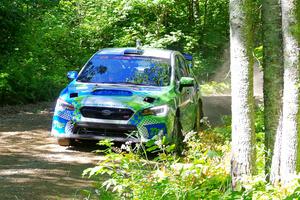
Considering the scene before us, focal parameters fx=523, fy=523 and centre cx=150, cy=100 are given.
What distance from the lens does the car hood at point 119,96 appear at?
8.36 meters

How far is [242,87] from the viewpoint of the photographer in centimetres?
519

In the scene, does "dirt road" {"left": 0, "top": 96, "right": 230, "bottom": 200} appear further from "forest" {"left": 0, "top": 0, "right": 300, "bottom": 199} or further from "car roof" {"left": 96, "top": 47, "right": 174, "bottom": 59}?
"car roof" {"left": 96, "top": 47, "right": 174, "bottom": 59}

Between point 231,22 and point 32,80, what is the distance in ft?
40.4

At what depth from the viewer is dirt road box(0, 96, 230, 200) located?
→ 638 cm

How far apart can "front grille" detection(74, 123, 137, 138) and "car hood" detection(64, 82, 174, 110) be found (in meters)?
0.32

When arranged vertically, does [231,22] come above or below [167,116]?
above

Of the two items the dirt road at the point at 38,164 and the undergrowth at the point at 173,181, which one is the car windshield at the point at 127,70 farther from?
the undergrowth at the point at 173,181

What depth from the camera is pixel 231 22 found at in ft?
17.1

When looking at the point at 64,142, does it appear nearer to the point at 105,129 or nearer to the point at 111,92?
the point at 105,129

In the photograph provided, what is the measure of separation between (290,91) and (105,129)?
411cm

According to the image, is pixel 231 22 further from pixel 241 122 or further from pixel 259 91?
pixel 259 91

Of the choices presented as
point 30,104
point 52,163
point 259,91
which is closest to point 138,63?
point 52,163

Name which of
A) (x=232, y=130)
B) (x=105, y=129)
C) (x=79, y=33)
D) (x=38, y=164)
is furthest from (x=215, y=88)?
(x=232, y=130)

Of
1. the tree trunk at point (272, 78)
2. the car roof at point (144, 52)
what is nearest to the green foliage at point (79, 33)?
the car roof at point (144, 52)
